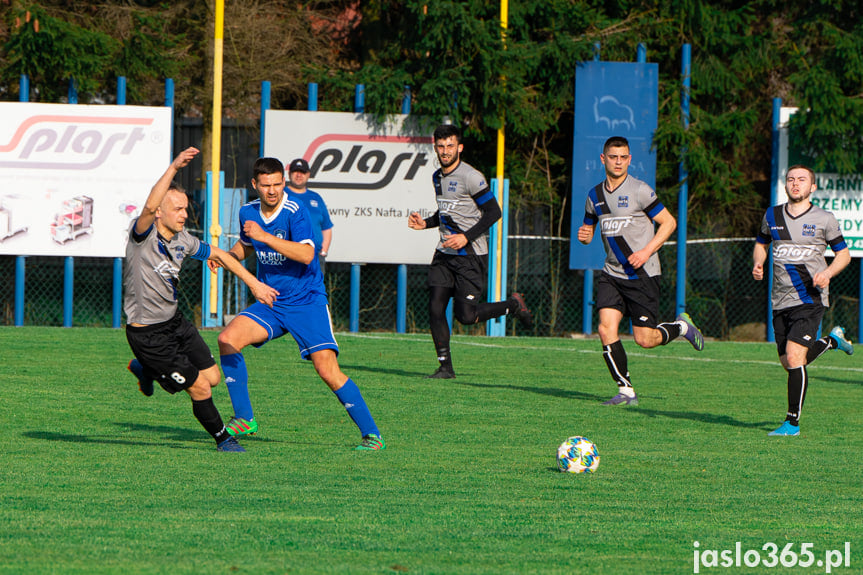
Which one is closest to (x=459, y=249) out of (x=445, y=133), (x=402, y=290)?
(x=445, y=133)

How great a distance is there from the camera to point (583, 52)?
60.6ft

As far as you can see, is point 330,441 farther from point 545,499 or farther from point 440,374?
point 440,374

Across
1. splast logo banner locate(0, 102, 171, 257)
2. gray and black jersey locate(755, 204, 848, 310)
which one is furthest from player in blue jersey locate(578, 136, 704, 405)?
splast logo banner locate(0, 102, 171, 257)

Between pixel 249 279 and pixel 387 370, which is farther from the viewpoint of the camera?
pixel 387 370

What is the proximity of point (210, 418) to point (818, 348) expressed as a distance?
4898 millimetres

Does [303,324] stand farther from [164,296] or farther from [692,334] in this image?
[692,334]

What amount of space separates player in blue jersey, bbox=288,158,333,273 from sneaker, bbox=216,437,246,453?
5.57 m

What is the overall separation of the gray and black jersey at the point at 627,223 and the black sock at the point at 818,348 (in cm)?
140

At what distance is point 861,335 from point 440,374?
31.4 ft

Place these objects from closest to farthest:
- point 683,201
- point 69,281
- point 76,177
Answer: point 76,177 < point 69,281 < point 683,201

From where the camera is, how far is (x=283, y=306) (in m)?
7.84

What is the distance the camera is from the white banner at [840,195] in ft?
59.9

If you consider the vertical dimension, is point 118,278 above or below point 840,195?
below

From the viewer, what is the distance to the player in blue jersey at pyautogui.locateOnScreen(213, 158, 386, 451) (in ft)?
24.8
